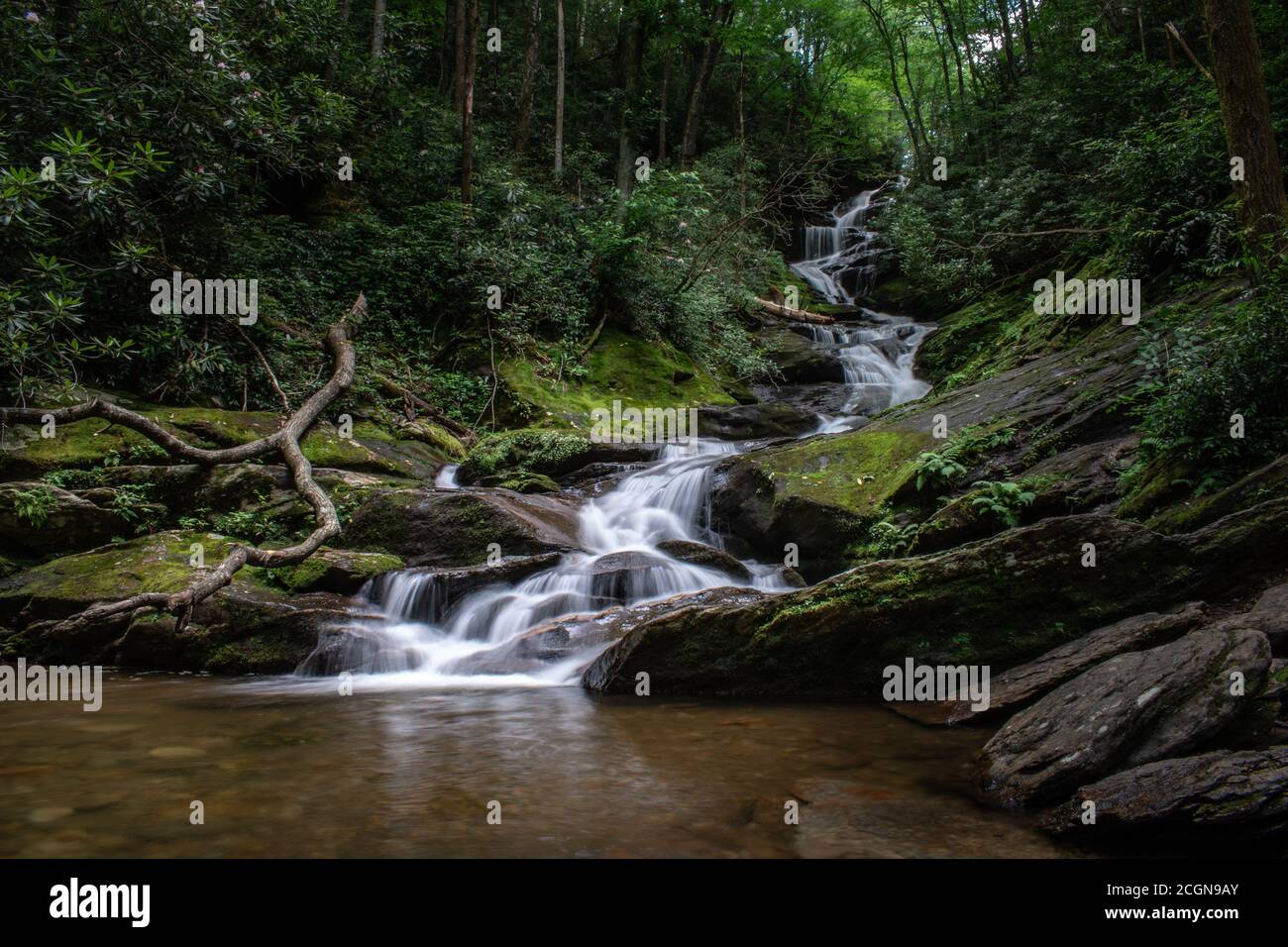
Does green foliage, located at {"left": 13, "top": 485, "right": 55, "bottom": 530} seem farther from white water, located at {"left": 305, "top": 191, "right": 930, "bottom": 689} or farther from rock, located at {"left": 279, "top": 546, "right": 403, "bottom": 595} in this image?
white water, located at {"left": 305, "top": 191, "right": 930, "bottom": 689}

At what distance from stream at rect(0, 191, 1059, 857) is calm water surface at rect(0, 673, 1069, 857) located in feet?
0.05

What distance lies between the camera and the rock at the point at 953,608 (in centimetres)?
485

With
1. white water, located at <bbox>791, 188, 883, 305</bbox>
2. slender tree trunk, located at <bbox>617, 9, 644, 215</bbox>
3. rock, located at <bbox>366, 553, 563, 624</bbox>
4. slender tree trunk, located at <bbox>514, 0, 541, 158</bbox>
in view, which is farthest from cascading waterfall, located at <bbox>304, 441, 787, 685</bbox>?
white water, located at <bbox>791, 188, 883, 305</bbox>

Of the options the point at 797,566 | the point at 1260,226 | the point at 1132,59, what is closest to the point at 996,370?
the point at 1260,226

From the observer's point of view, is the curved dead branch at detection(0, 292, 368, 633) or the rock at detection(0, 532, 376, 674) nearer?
the curved dead branch at detection(0, 292, 368, 633)

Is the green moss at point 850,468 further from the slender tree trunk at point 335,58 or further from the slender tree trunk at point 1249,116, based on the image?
the slender tree trunk at point 335,58

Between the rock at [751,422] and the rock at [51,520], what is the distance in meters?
9.32

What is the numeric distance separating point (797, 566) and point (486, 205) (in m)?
11.7

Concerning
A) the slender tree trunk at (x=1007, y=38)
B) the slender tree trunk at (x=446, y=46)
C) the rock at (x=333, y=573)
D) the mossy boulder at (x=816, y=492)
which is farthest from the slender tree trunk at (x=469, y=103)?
the slender tree trunk at (x=1007, y=38)

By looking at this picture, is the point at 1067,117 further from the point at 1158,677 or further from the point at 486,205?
the point at 1158,677

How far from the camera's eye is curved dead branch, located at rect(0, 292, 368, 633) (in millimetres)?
6344

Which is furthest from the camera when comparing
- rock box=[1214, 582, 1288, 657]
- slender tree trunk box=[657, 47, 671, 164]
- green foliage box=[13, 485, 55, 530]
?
slender tree trunk box=[657, 47, 671, 164]

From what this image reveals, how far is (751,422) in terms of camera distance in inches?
532
